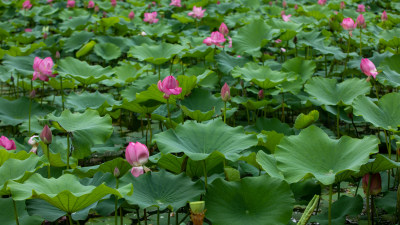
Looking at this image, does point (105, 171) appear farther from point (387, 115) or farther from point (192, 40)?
point (192, 40)

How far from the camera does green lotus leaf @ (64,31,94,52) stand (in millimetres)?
Result: 3941

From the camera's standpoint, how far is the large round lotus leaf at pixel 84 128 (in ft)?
6.15

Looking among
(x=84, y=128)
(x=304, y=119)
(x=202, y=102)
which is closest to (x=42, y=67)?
(x=84, y=128)

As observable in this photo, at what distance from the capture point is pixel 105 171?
1696mm

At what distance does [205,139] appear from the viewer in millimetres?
1699

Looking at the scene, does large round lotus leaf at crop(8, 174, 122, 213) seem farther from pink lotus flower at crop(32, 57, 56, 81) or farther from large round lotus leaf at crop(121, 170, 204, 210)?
pink lotus flower at crop(32, 57, 56, 81)

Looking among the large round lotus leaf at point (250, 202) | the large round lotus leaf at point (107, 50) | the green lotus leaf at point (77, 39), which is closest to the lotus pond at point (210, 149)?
the large round lotus leaf at point (250, 202)

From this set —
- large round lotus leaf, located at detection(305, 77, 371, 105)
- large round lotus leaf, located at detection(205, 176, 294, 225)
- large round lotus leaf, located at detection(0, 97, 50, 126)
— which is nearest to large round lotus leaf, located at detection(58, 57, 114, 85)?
large round lotus leaf, located at detection(0, 97, 50, 126)

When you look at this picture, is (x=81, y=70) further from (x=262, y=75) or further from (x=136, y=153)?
(x=136, y=153)

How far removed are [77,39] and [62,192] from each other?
2976mm

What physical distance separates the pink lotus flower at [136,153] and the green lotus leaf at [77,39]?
2.61m

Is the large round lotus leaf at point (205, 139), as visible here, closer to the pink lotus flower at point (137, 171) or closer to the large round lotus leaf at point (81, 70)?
the pink lotus flower at point (137, 171)

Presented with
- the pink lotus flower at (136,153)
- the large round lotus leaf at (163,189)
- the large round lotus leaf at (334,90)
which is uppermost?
the pink lotus flower at (136,153)

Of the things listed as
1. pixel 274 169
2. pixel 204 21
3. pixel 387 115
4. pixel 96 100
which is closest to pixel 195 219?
pixel 274 169
